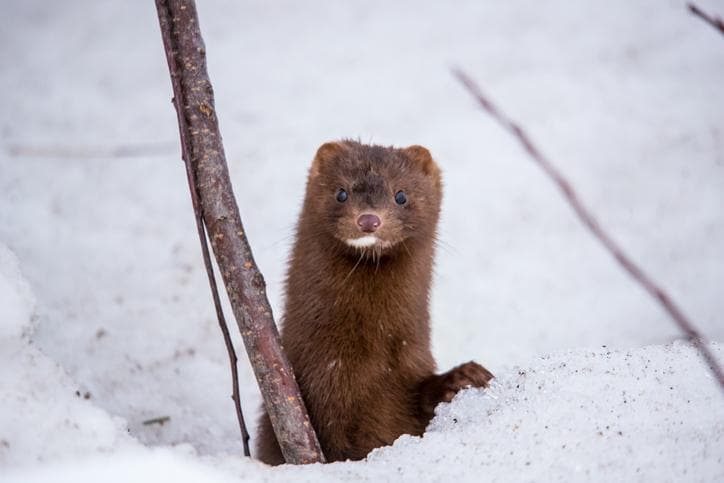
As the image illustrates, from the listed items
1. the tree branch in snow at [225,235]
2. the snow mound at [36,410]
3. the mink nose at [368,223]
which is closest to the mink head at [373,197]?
the mink nose at [368,223]

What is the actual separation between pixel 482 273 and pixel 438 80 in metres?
1.65

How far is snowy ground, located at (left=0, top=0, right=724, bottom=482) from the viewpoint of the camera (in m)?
4.98

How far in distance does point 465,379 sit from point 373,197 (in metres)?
0.79

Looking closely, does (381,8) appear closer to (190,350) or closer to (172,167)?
(172,167)

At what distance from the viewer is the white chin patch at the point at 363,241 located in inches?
133

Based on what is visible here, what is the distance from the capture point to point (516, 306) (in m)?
5.23

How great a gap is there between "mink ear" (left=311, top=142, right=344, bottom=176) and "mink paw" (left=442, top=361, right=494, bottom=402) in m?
1.05

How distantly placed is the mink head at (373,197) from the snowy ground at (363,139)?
24.8 inches

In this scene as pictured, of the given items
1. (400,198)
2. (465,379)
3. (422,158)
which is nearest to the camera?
(465,379)

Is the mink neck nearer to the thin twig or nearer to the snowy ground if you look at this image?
the thin twig

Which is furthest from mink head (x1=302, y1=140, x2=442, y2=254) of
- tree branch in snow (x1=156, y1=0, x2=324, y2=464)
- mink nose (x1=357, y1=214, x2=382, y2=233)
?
tree branch in snow (x1=156, y1=0, x2=324, y2=464)

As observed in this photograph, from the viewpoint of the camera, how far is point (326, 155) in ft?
12.5

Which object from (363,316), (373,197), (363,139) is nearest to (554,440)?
(363,316)

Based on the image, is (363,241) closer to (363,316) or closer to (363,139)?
(363,316)
